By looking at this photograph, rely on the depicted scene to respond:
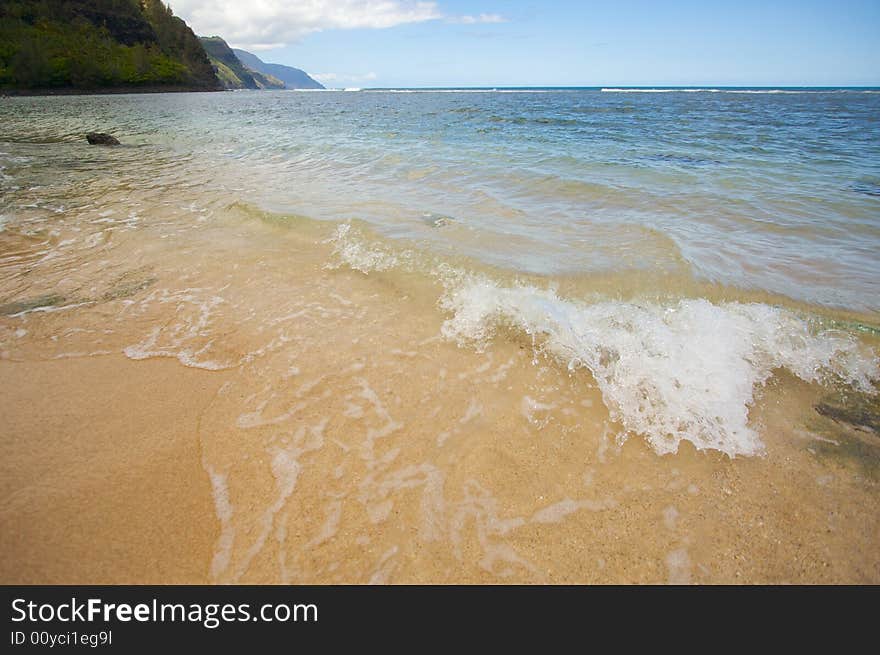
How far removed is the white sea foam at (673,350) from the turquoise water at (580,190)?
1.11m

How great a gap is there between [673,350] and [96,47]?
125441 mm

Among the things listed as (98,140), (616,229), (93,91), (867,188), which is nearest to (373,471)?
(616,229)

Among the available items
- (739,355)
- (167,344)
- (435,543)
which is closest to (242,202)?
(167,344)

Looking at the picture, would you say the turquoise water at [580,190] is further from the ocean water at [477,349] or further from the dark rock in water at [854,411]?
the dark rock in water at [854,411]

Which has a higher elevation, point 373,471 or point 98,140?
point 98,140

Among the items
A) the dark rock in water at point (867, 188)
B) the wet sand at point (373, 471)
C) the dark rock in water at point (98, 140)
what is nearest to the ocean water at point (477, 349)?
the wet sand at point (373, 471)

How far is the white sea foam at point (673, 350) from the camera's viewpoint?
3.20 meters

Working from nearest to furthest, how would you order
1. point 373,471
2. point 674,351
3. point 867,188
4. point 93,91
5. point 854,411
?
point 373,471 → point 854,411 → point 674,351 → point 867,188 → point 93,91

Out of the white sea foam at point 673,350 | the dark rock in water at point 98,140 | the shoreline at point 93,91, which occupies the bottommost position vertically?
the white sea foam at point 673,350

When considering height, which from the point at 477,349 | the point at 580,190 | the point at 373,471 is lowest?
the point at 373,471

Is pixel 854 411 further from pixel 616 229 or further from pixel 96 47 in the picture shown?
pixel 96 47

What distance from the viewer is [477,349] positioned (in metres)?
4.07
